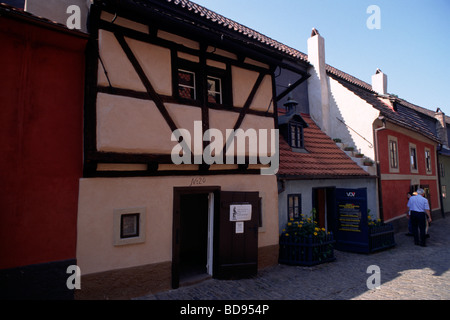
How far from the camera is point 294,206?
8812 mm

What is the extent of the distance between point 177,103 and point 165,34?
5.07 ft

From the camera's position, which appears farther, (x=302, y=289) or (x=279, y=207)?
(x=279, y=207)

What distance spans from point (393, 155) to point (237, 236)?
10.0 metres

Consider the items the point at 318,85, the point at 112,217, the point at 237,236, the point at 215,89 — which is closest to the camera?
the point at 112,217

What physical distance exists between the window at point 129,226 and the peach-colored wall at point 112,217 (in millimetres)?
82

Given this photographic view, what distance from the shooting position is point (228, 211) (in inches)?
268

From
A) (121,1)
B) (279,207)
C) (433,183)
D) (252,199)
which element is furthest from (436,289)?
(433,183)

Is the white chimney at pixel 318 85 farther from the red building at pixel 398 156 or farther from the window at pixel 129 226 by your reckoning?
the window at pixel 129 226

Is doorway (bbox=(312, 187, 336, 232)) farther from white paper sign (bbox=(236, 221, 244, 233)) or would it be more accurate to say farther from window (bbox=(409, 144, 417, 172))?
window (bbox=(409, 144, 417, 172))

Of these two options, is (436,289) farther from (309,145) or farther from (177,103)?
(177,103)

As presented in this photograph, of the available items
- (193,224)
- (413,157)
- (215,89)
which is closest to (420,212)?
(413,157)

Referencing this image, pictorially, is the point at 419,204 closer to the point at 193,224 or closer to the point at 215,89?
the point at 193,224

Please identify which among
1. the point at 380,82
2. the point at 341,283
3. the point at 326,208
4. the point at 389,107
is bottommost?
the point at 341,283

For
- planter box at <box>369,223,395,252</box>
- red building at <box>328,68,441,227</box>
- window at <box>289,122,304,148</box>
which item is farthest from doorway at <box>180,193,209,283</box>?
red building at <box>328,68,441,227</box>
